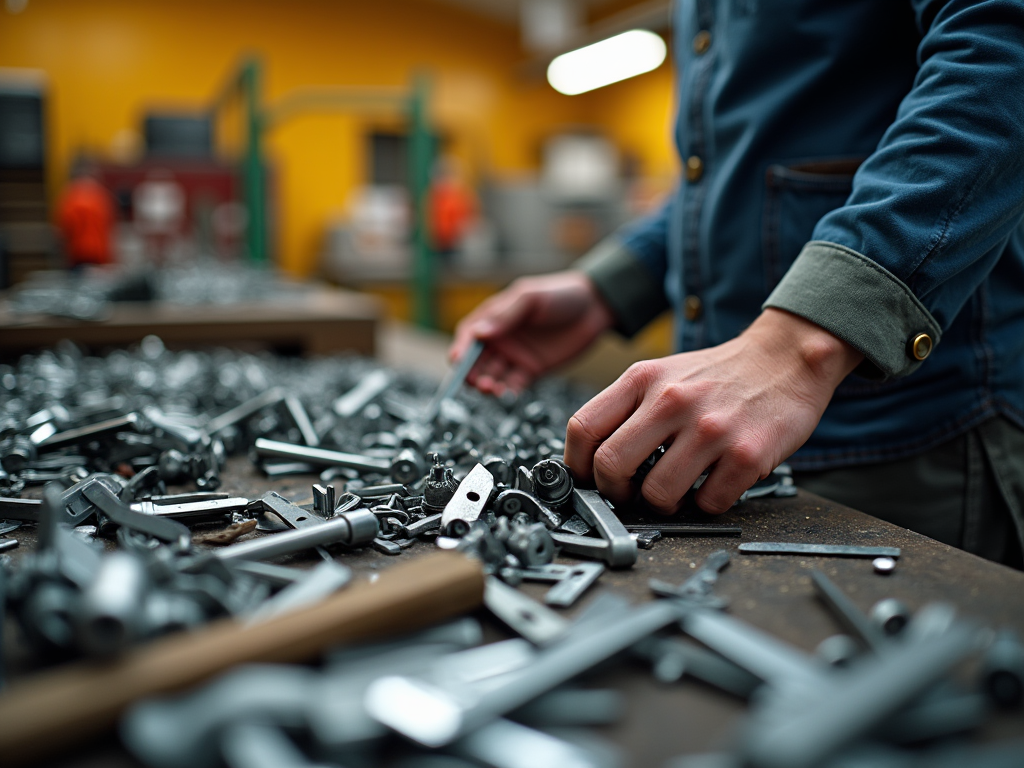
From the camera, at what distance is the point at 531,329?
57.4 inches

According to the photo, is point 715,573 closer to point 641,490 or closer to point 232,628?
point 641,490

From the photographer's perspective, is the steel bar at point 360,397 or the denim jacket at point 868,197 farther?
the steel bar at point 360,397

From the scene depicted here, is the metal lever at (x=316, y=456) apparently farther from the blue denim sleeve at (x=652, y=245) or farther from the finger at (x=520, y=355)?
the blue denim sleeve at (x=652, y=245)

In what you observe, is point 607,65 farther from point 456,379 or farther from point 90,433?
point 90,433

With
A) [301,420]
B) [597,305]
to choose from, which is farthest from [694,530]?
[597,305]

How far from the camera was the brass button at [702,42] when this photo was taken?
1.14 metres

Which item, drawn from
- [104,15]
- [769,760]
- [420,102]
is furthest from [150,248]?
[769,760]

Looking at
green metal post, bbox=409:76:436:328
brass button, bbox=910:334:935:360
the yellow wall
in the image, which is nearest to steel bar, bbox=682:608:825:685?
brass button, bbox=910:334:935:360

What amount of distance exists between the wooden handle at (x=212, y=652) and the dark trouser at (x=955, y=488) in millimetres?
654

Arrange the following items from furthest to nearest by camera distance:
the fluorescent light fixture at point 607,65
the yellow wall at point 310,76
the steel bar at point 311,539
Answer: the yellow wall at point 310,76 < the fluorescent light fixture at point 607,65 < the steel bar at point 311,539

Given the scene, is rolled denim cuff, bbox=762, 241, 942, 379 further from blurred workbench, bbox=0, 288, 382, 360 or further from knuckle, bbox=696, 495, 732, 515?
blurred workbench, bbox=0, 288, 382, 360

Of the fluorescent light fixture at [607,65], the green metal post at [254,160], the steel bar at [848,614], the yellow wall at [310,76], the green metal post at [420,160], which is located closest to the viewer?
the steel bar at [848,614]

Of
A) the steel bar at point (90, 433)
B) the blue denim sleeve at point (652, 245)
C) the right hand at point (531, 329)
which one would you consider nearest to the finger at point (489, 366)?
the right hand at point (531, 329)

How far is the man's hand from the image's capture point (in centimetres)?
70
